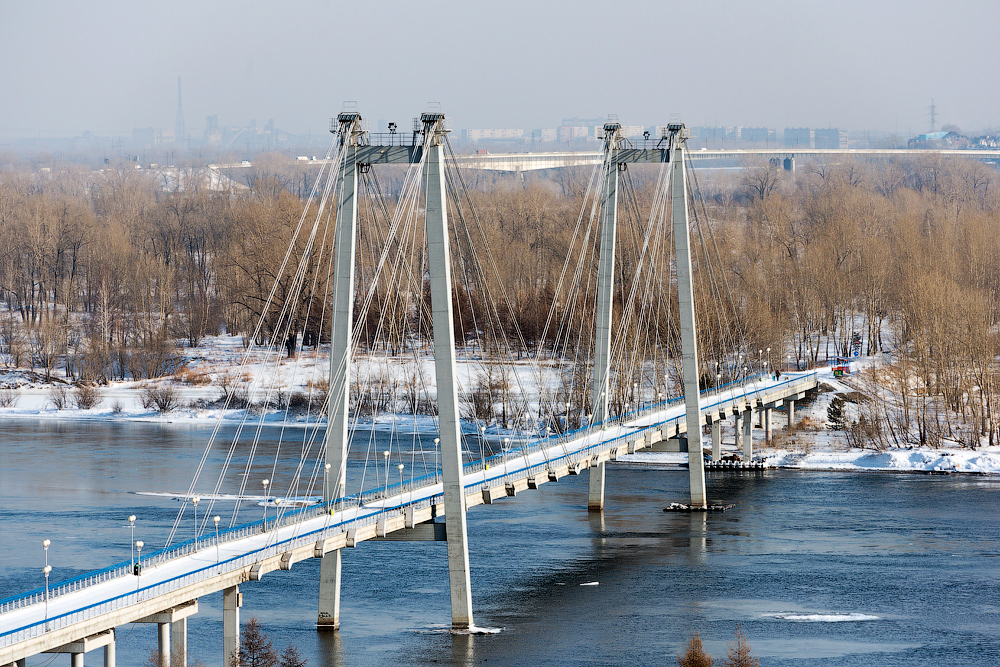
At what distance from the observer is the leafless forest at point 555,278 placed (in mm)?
75500

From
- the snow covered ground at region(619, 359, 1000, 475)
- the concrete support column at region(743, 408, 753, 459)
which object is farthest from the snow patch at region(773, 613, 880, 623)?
the concrete support column at region(743, 408, 753, 459)

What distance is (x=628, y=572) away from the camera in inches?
1778

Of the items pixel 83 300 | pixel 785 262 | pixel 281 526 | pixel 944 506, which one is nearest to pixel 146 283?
pixel 83 300

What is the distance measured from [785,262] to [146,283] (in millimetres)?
49757

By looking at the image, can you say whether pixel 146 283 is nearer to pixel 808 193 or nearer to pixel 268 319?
pixel 268 319

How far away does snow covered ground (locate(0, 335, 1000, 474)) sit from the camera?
2741 inches

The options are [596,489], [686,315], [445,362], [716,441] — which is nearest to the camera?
[445,362]

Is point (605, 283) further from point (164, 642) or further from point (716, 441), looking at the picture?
point (164, 642)

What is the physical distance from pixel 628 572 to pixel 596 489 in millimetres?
11344

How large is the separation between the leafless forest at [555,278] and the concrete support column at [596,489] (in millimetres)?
21719

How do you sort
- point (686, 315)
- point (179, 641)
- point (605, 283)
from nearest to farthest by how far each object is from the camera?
point (179, 641), point (605, 283), point (686, 315)

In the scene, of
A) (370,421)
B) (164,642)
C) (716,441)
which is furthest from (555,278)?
(164,642)

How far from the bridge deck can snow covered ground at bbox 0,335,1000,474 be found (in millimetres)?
20327

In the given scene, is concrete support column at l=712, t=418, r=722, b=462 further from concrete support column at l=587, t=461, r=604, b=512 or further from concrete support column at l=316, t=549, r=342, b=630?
concrete support column at l=316, t=549, r=342, b=630
